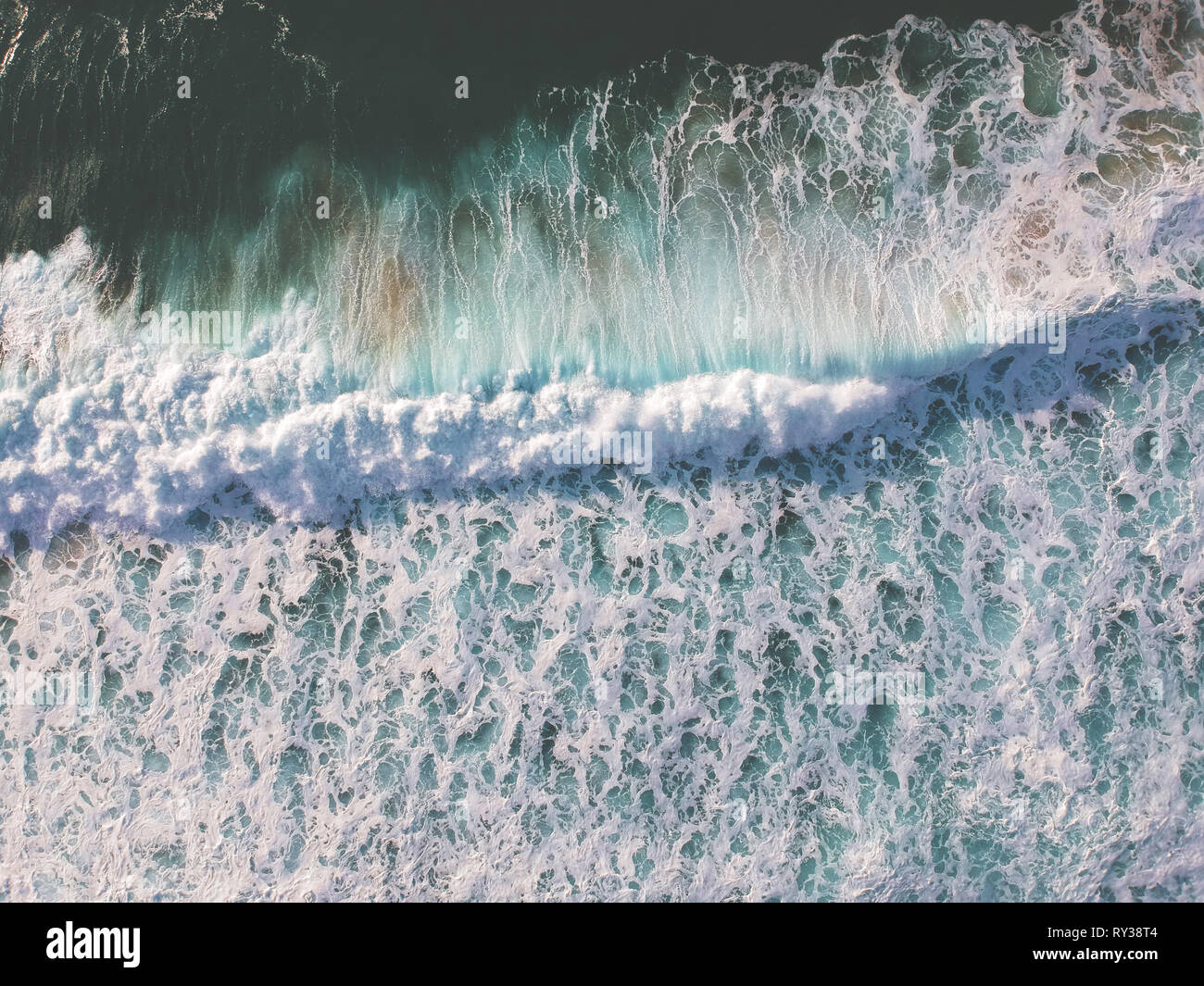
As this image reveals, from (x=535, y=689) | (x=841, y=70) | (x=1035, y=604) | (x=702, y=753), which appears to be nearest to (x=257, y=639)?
(x=535, y=689)

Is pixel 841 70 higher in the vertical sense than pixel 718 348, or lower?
higher

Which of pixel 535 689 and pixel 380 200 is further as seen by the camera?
pixel 380 200

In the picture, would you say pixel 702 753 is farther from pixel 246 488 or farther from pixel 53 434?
pixel 53 434

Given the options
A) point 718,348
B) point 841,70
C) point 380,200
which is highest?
point 841,70
